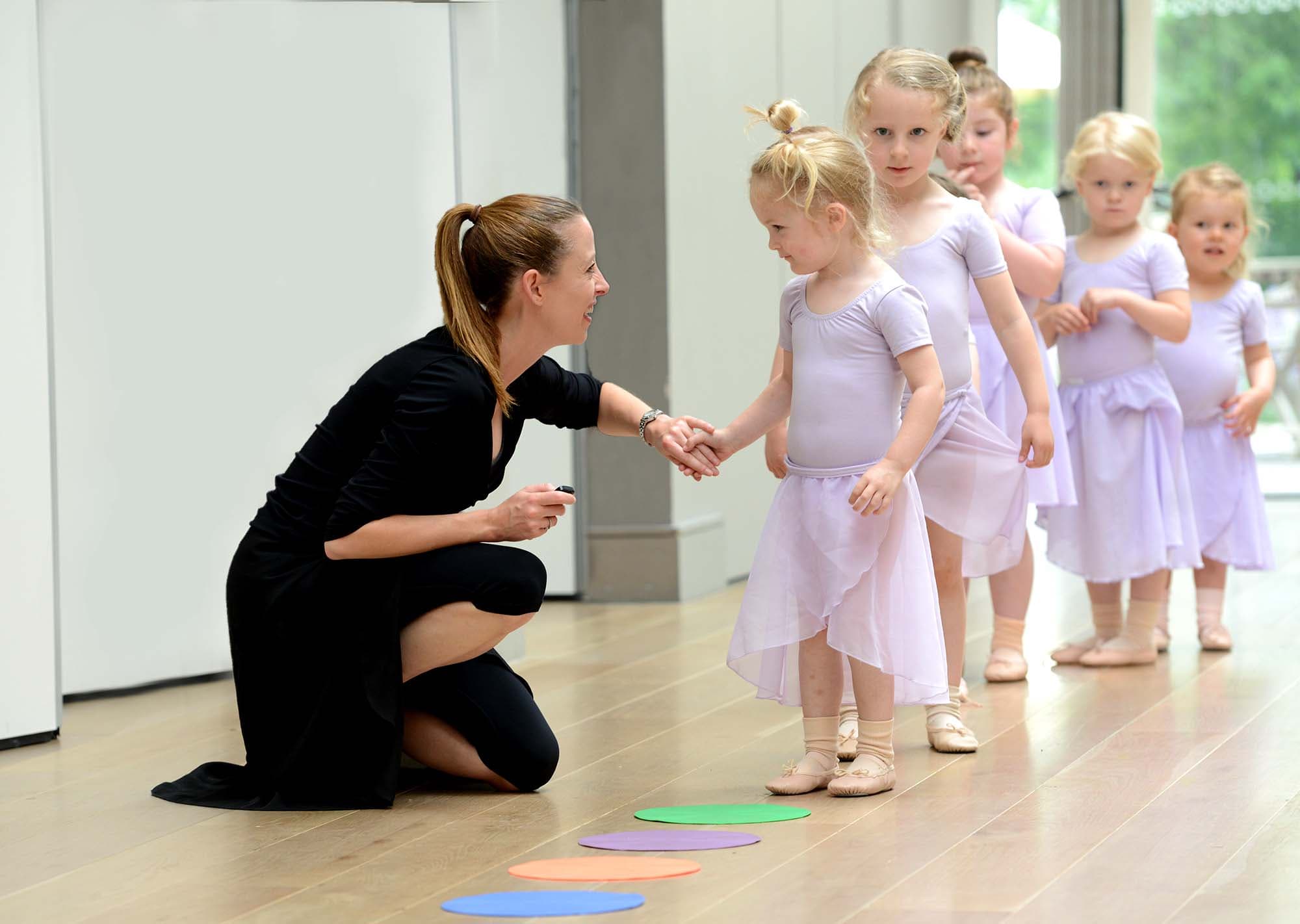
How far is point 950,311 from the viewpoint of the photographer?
3.05 m

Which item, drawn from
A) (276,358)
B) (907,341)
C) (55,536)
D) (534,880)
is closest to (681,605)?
(276,358)

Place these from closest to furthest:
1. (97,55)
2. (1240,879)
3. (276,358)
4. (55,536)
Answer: (1240,879)
(55,536)
(97,55)
(276,358)

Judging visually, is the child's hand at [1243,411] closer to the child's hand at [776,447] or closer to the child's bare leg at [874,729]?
the child's hand at [776,447]

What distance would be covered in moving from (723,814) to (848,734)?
0.58m

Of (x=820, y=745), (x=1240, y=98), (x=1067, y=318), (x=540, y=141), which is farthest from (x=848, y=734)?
(x=1240, y=98)

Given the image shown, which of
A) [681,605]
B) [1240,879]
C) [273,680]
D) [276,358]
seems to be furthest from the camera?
[681,605]

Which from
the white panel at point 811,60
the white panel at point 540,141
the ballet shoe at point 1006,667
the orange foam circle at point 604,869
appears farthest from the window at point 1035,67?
the orange foam circle at point 604,869

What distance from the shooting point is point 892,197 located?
3119mm

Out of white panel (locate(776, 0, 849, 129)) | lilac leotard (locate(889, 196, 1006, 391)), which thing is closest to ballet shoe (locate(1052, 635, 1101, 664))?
lilac leotard (locate(889, 196, 1006, 391))

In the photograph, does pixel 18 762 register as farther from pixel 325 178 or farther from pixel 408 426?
pixel 325 178

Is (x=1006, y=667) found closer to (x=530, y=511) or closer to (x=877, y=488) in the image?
(x=877, y=488)

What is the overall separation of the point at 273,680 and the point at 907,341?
1.14 metres

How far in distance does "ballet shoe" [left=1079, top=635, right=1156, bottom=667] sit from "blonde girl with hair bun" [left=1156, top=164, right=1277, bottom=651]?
197 mm

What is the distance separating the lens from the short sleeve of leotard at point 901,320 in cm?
263
